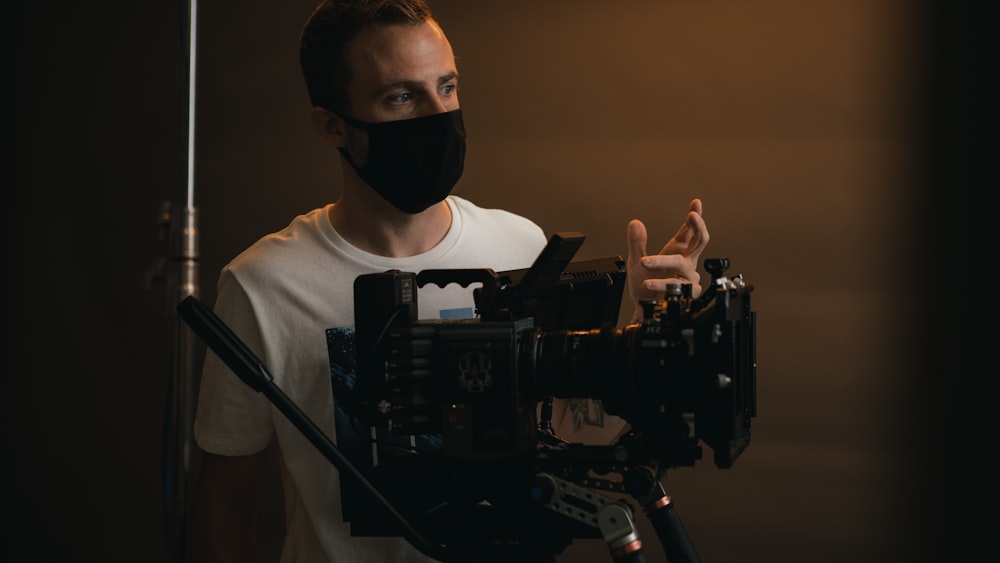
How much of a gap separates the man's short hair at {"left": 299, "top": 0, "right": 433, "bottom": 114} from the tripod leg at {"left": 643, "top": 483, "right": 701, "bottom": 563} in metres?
0.70

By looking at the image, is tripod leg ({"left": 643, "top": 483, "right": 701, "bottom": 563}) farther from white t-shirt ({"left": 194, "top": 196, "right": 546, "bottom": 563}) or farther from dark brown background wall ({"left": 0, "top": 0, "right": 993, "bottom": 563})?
dark brown background wall ({"left": 0, "top": 0, "right": 993, "bottom": 563})

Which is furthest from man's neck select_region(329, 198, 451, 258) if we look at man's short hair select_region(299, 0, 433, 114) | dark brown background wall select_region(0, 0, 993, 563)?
dark brown background wall select_region(0, 0, 993, 563)

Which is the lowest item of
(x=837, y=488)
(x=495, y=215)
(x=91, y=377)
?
(x=837, y=488)

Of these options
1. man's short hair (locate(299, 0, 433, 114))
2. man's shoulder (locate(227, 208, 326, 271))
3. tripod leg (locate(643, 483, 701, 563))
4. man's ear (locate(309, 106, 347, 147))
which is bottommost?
tripod leg (locate(643, 483, 701, 563))

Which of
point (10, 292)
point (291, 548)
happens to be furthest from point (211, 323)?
point (10, 292)

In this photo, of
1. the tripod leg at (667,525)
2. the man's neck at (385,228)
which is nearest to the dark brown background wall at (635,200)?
the man's neck at (385,228)

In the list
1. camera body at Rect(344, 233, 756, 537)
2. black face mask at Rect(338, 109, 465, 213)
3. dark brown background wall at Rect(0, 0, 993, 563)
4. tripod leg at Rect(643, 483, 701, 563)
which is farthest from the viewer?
dark brown background wall at Rect(0, 0, 993, 563)

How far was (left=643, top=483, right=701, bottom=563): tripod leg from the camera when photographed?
100cm

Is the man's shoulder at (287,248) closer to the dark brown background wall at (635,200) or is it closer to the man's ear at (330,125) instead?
the man's ear at (330,125)

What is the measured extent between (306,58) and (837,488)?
1386 mm

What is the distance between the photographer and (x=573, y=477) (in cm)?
94

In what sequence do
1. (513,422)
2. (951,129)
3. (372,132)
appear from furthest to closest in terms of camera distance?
(951,129) → (372,132) → (513,422)

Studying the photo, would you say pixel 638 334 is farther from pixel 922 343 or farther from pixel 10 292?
pixel 10 292

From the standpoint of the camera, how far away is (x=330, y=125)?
1329 mm
